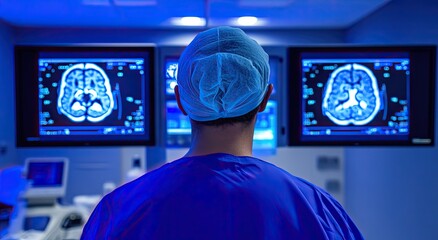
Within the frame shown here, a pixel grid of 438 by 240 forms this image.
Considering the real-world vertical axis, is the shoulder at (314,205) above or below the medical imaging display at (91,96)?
below

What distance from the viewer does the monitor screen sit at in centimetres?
148

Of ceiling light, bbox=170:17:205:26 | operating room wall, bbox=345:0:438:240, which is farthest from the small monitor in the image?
operating room wall, bbox=345:0:438:240

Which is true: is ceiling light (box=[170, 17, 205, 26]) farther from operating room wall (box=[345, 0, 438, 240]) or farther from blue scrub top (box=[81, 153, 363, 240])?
blue scrub top (box=[81, 153, 363, 240])

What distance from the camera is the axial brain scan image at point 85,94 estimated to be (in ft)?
4.73

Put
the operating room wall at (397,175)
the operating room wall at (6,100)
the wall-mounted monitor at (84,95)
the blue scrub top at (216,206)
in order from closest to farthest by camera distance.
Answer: the blue scrub top at (216,206), the wall-mounted monitor at (84,95), the operating room wall at (397,175), the operating room wall at (6,100)

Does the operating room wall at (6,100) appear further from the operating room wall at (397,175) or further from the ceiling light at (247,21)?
the operating room wall at (397,175)

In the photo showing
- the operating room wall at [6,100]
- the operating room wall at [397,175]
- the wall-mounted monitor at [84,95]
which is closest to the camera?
the wall-mounted monitor at [84,95]

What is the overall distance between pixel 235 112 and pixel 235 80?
0.06 meters

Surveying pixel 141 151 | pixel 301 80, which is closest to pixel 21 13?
pixel 141 151

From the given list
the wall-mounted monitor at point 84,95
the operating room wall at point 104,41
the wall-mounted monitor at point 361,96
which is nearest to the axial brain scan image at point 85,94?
the wall-mounted monitor at point 84,95

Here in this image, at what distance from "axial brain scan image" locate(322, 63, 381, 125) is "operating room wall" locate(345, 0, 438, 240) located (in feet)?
2.00

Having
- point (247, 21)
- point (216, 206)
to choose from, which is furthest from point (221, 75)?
point (247, 21)

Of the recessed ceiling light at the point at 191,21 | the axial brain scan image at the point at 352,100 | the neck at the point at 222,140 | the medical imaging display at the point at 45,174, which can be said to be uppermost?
the recessed ceiling light at the point at 191,21

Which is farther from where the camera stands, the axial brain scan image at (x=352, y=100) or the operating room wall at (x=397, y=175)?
the operating room wall at (x=397, y=175)
